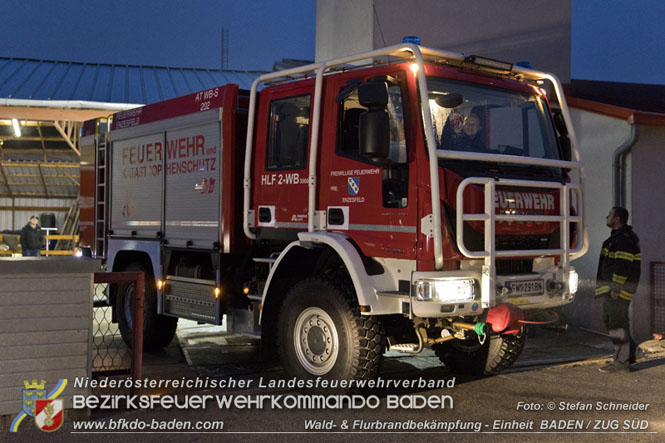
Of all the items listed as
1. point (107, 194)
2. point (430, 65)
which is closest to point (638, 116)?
point (430, 65)

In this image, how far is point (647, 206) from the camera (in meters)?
10.5

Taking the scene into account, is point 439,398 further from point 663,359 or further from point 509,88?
point 663,359

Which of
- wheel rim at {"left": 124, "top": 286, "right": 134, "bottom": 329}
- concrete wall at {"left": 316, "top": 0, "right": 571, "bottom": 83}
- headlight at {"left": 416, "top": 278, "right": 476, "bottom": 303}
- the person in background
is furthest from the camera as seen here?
the person in background

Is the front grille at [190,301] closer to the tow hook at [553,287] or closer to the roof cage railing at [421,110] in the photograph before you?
the roof cage railing at [421,110]

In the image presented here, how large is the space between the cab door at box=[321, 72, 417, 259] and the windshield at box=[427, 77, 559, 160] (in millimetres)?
318

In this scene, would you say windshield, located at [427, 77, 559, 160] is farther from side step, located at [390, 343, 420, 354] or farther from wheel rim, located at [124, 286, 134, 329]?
wheel rim, located at [124, 286, 134, 329]

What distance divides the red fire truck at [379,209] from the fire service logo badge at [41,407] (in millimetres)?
2031

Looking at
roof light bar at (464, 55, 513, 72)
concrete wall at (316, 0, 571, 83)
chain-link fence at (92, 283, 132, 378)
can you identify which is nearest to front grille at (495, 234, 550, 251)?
roof light bar at (464, 55, 513, 72)

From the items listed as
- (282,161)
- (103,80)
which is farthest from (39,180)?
(282,161)

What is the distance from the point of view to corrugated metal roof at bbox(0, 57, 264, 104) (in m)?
23.2

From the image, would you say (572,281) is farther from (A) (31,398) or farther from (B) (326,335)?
(A) (31,398)

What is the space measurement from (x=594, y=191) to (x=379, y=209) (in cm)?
622

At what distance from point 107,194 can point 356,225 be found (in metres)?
4.77

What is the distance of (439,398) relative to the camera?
6.66m
